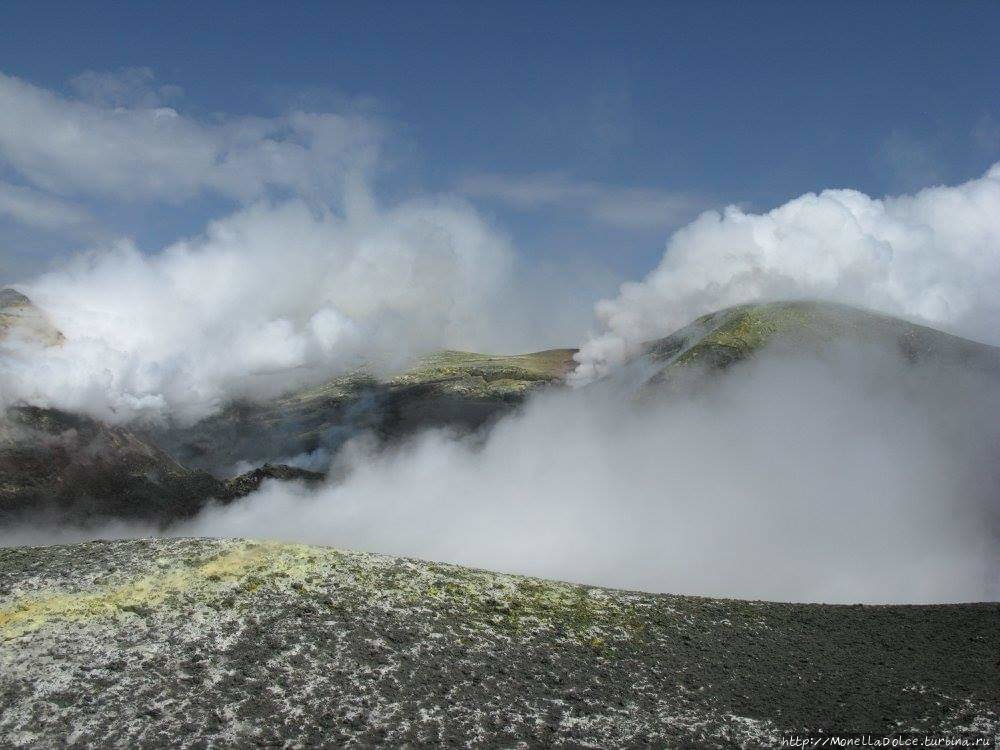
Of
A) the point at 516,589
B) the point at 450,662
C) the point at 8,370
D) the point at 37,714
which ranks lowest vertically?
the point at 37,714

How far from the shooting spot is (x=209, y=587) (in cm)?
2977

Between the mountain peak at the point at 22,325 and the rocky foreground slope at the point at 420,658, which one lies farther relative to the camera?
the mountain peak at the point at 22,325

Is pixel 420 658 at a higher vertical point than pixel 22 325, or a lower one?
lower

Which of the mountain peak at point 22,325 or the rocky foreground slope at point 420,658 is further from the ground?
the mountain peak at point 22,325

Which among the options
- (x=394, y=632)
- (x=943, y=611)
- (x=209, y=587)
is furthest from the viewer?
(x=943, y=611)

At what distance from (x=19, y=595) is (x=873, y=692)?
33.4 m

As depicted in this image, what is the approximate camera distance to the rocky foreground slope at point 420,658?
22.2 metres

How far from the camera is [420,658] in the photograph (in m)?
26.2

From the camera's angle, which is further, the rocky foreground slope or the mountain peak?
the mountain peak

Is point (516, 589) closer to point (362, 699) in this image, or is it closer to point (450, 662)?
point (450, 662)

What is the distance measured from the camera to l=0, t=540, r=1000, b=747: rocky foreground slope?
2225cm

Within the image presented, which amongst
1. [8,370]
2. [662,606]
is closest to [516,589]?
[662,606]

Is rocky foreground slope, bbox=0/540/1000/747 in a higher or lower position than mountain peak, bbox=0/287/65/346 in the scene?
lower

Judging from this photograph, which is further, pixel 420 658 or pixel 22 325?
pixel 22 325
